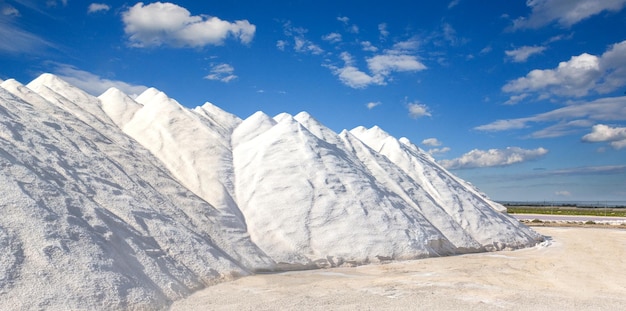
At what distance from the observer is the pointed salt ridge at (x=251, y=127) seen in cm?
2177

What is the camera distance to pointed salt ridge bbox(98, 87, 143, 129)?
21484 mm

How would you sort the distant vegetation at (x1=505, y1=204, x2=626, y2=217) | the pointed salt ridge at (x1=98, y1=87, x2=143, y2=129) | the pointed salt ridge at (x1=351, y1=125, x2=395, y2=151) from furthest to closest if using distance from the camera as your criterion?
the distant vegetation at (x1=505, y1=204, x2=626, y2=217)
the pointed salt ridge at (x1=351, y1=125, x2=395, y2=151)
the pointed salt ridge at (x1=98, y1=87, x2=143, y2=129)

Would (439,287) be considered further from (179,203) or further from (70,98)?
(70,98)

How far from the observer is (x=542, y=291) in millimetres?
11477

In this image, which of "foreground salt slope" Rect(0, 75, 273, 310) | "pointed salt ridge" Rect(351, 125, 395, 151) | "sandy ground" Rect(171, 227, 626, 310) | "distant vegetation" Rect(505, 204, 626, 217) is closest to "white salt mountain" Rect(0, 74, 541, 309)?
"foreground salt slope" Rect(0, 75, 273, 310)

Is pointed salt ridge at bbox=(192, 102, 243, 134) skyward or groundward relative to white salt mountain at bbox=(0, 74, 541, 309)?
skyward

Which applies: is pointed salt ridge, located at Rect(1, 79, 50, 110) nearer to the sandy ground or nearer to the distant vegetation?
the sandy ground

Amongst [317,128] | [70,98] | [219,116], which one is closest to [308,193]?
[317,128]

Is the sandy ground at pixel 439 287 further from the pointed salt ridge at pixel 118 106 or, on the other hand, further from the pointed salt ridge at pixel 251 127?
the pointed salt ridge at pixel 118 106

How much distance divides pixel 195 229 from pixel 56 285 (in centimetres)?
532

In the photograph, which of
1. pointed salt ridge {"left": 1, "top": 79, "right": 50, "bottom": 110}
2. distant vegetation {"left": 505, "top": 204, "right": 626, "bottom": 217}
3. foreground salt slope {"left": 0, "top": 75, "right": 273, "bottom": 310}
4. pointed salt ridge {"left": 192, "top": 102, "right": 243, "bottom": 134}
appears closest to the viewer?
foreground salt slope {"left": 0, "top": 75, "right": 273, "bottom": 310}

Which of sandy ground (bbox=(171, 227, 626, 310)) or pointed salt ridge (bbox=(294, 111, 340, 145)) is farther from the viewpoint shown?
pointed salt ridge (bbox=(294, 111, 340, 145))

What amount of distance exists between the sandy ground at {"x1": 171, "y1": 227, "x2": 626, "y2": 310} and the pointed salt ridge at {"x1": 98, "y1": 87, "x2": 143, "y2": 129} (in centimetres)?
1224

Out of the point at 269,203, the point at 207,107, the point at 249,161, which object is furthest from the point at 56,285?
the point at 207,107
